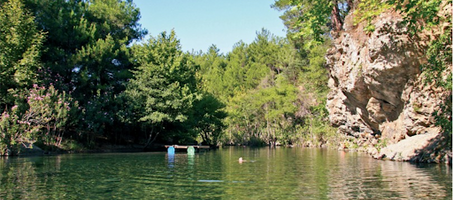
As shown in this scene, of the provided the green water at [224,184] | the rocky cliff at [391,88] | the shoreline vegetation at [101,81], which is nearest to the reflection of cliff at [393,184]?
the green water at [224,184]

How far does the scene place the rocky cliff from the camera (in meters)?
22.7

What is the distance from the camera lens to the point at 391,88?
26.9 meters

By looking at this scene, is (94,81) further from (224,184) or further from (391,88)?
(224,184)

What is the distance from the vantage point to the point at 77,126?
37531 millimetres

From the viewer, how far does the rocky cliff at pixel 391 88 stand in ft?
74.6

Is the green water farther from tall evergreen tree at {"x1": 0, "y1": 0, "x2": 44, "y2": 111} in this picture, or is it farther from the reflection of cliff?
tall evergreen tree at {"x1": 0, "y1": 0, "x2": 44, "y2": 111}

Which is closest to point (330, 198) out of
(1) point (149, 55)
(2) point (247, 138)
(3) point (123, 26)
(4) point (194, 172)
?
(4) point (194, 172)

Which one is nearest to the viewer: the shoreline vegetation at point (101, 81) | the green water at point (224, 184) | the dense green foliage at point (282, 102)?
the green water at point (224, 184)

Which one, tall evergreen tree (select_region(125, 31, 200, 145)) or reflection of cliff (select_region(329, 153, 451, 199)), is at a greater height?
tall evergreen tree (select_region(125, 31, 200, 145))

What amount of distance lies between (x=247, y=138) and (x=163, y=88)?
30284mm

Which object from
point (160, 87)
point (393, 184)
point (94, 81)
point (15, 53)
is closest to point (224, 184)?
point (393, 184)

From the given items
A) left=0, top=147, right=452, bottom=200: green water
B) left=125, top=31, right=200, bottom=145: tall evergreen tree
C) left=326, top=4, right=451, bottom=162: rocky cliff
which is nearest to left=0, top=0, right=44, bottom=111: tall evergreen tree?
left=125, top=31, right=200, bottom=145: tall evergreen tree

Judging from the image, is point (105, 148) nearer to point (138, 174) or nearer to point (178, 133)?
point (178, 133)

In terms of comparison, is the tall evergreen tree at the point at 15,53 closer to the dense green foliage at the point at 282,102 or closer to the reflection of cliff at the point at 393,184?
the reflection of cliff at the point at 393,184
